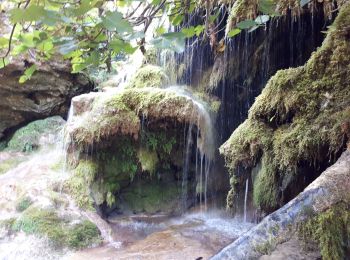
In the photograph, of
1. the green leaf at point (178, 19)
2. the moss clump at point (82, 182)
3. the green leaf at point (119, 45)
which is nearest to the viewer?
the green leaf at point (119, 45)

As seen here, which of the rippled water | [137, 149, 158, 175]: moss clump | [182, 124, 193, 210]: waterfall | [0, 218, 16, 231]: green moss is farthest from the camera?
[182, 124, 193, 210]: waterfall

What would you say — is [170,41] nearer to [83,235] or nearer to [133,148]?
[83,235]

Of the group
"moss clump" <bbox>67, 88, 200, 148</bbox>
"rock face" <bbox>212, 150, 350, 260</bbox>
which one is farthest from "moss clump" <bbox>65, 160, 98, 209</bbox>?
"rock face" <bbox>212, 150, 350, 260</bbox>

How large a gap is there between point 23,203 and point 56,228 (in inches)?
42.4

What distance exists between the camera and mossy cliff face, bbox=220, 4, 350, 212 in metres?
3.10

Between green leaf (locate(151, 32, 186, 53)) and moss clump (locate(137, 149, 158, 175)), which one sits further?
moss clump (locate(137, 149, 158, 175))

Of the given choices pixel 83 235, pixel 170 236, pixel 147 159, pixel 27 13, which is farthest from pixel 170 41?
pixel 147 159

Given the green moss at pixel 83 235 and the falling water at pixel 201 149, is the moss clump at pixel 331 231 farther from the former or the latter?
the falling water at pixel 201 149

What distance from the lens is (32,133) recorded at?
1090cm

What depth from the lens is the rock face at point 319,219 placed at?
1891mm

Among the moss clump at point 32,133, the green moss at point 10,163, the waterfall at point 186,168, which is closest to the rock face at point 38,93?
the moss clump at point 32,133

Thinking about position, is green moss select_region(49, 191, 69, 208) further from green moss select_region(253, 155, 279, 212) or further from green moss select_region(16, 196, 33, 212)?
green moss select_region(253, 155, 279, 212)

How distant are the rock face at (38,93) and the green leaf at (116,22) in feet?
32.3

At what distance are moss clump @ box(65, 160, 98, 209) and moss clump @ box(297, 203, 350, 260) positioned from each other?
520 centimetres
